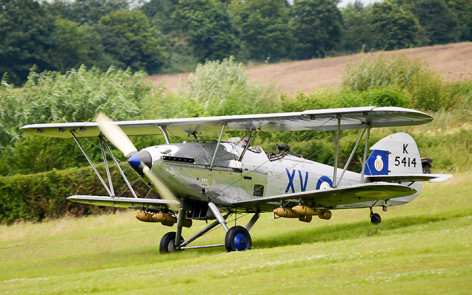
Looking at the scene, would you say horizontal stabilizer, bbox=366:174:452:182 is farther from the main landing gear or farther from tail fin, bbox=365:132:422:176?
the main landing gear

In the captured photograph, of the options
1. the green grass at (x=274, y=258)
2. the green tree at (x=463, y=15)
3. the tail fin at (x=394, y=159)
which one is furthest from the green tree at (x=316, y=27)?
the tail fin at (x=394, y=159)

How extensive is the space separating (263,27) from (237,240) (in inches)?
3163

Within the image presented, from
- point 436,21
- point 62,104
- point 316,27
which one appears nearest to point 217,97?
point 62,104

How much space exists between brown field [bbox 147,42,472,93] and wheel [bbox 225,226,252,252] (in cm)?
2938

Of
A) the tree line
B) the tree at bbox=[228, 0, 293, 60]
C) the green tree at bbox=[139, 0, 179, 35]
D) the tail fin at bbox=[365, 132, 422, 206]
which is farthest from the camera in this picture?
the green tree at bbox=[139, 0, 179, 35]

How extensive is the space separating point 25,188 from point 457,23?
72.5 meters

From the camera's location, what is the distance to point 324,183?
55.5 ft

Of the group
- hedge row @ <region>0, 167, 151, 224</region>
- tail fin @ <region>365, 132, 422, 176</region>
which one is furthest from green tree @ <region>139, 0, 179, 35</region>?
tail fin @ <region>365, 132, 422, 176</region>

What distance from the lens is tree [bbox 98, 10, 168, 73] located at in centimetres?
8312

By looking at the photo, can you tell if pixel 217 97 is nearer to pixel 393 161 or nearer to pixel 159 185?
pixel 393 161

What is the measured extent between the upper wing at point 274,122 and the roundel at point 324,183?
118cm

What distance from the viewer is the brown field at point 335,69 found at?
154ft

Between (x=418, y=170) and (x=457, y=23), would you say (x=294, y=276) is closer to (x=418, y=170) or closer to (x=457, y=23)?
(x=418, y=170)

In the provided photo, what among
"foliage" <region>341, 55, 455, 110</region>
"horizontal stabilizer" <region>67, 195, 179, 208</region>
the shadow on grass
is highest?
"foliage" <region>341, 55, 455, 110</region>
